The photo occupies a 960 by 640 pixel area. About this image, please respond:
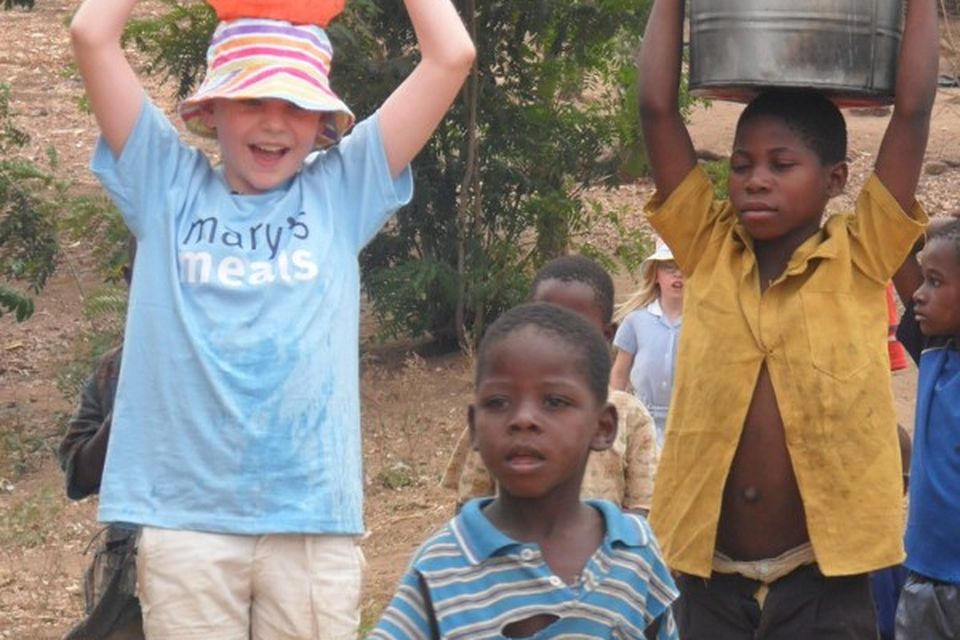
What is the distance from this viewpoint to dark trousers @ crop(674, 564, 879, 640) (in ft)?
12.4

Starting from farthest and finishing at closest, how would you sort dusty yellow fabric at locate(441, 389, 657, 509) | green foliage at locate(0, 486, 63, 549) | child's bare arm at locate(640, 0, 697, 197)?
green foliage at locate(0, 486, 63, 549), dusty yellow fabric at locate(441, 389, 657, 509), child's bare arm at locate(640, 0, 697, 197)

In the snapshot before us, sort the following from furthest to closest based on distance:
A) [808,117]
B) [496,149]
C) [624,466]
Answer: [496,149] < [624,466] < [808,117]

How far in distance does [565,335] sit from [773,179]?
89 cm

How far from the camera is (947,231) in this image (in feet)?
15.3

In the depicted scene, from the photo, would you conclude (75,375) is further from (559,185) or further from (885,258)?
(885,258)

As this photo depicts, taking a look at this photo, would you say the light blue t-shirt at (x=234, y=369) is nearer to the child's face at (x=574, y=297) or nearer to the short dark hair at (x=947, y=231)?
the child's face at (x=574, y=297)

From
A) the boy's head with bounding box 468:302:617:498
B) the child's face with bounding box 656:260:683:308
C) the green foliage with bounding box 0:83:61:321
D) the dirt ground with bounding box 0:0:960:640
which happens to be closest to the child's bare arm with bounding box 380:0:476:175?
the boy's head with bounding box 468:302:617:498

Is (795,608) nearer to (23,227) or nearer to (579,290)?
(579,290)

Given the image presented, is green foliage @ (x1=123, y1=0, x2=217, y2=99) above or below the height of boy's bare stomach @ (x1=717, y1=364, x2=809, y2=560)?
above

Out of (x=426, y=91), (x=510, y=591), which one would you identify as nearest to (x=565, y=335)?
(x=510, y=591)

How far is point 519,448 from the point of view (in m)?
2.99

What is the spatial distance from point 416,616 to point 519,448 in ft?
1.02

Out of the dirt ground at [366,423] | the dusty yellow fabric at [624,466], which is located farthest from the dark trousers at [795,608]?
the dirt ground at [366,423]

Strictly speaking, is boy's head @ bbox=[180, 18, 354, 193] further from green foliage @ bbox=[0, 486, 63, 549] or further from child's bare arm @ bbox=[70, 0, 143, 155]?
green foliage @ bbox=[0, 486, 63, 549]
